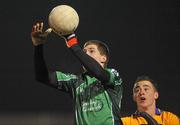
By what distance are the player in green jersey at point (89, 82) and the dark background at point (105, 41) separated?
1.67 m

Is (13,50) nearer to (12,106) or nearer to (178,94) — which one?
(12,106)

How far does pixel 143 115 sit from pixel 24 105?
166cm

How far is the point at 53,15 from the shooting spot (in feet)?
11.4

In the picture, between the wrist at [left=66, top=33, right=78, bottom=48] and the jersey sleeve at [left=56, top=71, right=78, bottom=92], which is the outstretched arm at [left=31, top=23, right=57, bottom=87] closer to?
the jersey sleeve at [left=56, top=71, right=78, bottom=92]

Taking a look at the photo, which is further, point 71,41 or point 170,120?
point 170,120

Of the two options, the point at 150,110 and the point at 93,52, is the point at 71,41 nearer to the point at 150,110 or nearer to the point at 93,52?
the point at 93,52

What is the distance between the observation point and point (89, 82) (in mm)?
3615

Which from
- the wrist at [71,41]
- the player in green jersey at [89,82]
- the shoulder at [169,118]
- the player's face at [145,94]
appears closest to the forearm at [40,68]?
the player in green jersey at [89,82]

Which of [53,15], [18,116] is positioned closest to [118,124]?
[53,15]

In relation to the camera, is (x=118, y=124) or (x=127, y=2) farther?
(x=127, y=2)

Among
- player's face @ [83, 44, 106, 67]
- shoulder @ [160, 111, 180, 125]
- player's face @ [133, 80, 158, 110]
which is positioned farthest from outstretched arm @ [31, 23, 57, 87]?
shoulder @ [160, 111, 180, 125]

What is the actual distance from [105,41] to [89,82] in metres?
1.90

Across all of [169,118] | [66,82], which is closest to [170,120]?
[169,118]

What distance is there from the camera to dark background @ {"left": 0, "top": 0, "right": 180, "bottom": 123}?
5.34 m
